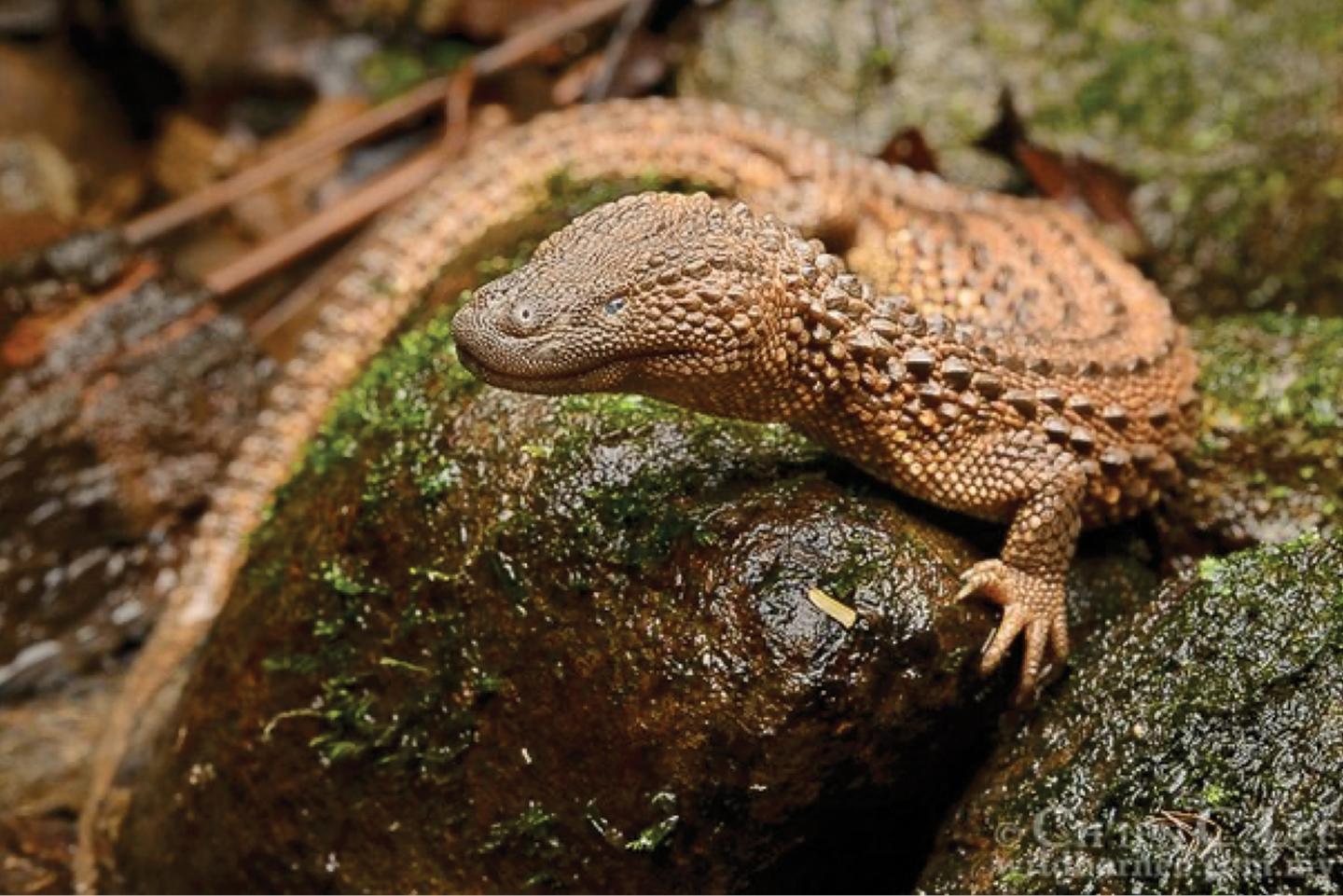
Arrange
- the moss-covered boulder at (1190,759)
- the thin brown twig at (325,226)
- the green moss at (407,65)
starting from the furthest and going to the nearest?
1. the green moss at (407,65)
2. the thin brown twig at (325,226)
3. the moss-covered boulder at (1190,759)

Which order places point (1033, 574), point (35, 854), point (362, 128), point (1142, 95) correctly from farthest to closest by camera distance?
point (362, 128), point (1142, 95), point (35, 854), point (1033, 574)

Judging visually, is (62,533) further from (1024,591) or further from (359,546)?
(1024,591)

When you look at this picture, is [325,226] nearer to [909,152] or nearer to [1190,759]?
[909,152]

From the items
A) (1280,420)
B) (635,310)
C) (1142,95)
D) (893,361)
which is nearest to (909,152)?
(1142,95)

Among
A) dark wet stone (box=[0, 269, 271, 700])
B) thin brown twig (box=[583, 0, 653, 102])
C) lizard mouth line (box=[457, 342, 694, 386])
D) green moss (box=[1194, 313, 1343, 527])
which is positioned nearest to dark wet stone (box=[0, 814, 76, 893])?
dark wet stone (box=[0, 269, 271, 700])

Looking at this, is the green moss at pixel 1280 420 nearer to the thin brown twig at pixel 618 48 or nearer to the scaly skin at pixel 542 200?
the scaly skin at pixel 542 200

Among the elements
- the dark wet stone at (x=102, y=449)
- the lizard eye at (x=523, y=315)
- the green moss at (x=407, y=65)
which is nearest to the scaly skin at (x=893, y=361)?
the lizard eye at (x=523, y=315)

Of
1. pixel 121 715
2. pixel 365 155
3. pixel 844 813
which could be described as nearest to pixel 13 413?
pixel 121 715
